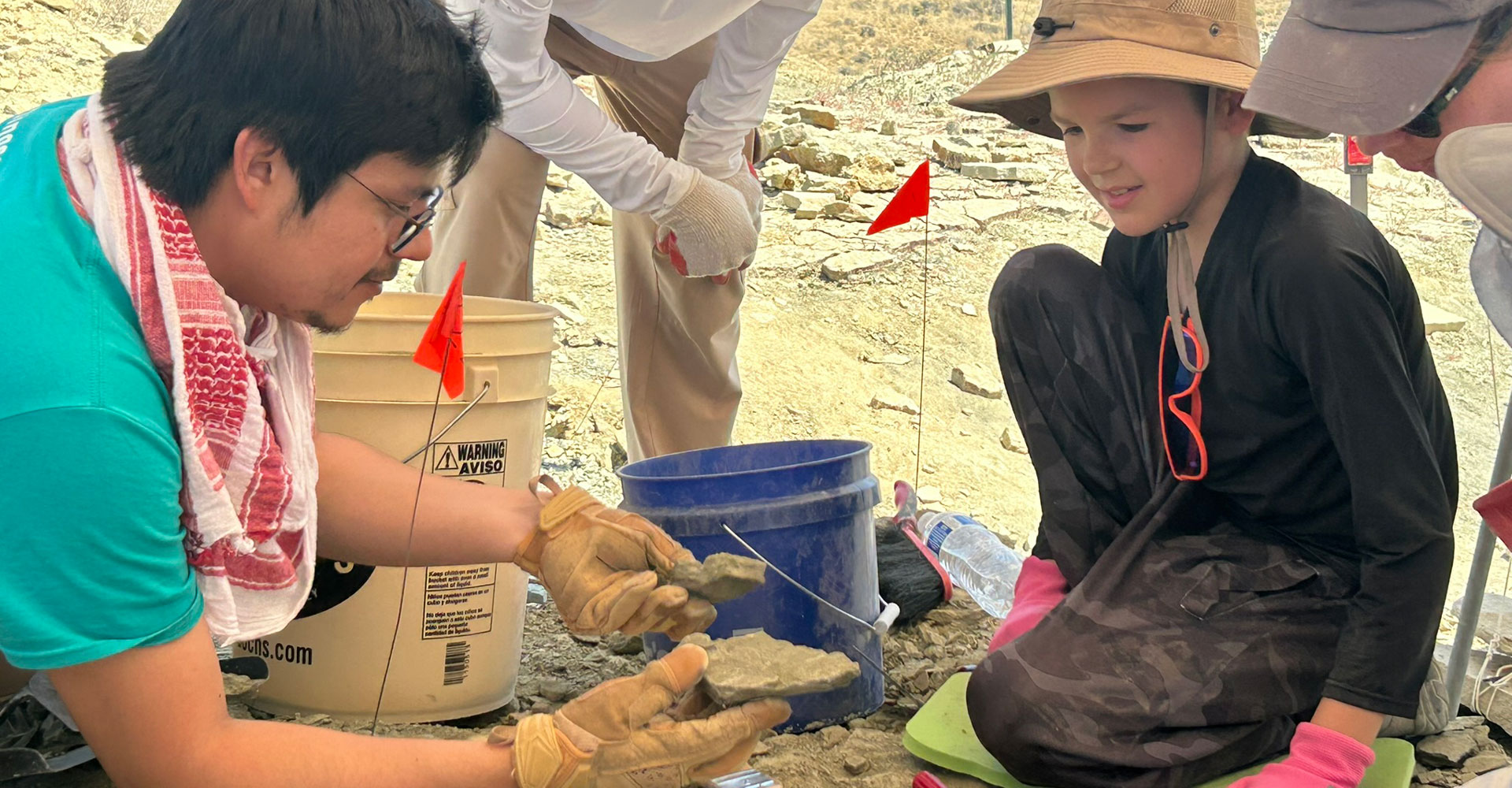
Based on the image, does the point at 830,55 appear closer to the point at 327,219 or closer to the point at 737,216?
the point at 737,216

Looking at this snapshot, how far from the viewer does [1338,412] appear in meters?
1.70

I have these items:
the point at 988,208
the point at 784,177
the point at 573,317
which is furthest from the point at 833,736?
the point at 784,177

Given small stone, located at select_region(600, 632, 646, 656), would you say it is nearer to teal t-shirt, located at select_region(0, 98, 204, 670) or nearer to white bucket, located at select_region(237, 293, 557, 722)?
white bucket, located at select_region(237, 293, 557, 722)

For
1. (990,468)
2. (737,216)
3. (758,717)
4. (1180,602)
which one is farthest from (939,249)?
(758,717)

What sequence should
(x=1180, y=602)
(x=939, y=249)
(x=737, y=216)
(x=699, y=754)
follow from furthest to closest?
(x=939, y=249) → (x=737, y=216) → (x=1180, y=602) → (x=699, y=754)

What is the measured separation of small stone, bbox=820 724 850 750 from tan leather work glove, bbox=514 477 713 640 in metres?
0.44

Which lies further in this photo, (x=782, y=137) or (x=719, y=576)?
(x=782, y=137)

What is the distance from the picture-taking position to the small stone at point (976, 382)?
17.0 ft

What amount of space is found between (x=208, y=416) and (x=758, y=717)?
0.74 metres

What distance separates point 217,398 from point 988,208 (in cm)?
605

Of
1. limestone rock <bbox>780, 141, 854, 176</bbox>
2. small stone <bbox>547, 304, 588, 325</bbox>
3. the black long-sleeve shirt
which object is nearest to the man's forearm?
the black long-sleeve shirt

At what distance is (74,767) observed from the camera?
1.85 metres

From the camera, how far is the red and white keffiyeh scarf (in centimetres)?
126

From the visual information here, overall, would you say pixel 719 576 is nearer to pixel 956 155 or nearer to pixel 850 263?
pixel 850 263
